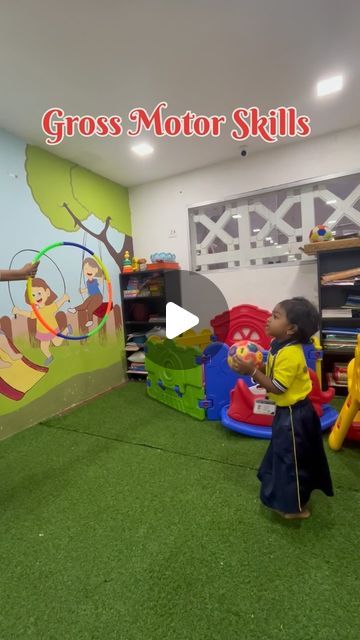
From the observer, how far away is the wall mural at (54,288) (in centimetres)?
285

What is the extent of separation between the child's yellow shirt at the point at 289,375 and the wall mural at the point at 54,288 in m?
2.29

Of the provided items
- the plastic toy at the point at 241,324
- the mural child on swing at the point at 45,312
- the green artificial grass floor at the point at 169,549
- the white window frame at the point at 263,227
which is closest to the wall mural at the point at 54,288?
the mural child on swing at the point at 45,312

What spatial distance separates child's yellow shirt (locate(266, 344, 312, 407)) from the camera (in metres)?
1.51

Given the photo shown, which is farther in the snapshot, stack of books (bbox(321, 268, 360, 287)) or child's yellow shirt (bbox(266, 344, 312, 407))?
stack of books (bbox(321, 268, 360, 287))

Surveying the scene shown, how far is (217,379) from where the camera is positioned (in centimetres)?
284

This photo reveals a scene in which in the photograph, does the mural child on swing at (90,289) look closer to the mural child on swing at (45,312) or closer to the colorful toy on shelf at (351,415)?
the mural child on swing at (45,312)

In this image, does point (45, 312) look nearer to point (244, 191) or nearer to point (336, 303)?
point (244, 191)

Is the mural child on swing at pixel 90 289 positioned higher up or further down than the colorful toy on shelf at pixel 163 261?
further down

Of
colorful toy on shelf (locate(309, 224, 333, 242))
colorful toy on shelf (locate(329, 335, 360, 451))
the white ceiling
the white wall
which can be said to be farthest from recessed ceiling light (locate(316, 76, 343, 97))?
colorful toy on shelf (locate(329, 335, 360, 451))

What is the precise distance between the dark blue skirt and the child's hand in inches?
11.4

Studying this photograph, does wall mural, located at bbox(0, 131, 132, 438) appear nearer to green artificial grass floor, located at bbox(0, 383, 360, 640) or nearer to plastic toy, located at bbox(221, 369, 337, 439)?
green artificial grass floor, located at bbox(0, 383, 360, 640)

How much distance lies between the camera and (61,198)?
3361 millimetres

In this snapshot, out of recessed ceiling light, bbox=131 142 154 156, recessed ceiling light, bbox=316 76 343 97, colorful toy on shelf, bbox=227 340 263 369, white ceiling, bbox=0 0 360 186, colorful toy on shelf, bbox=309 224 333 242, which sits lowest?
colorful toy on shelf, bbox=227 340 263 369

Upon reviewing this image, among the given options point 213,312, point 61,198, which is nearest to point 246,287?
point 213,312
